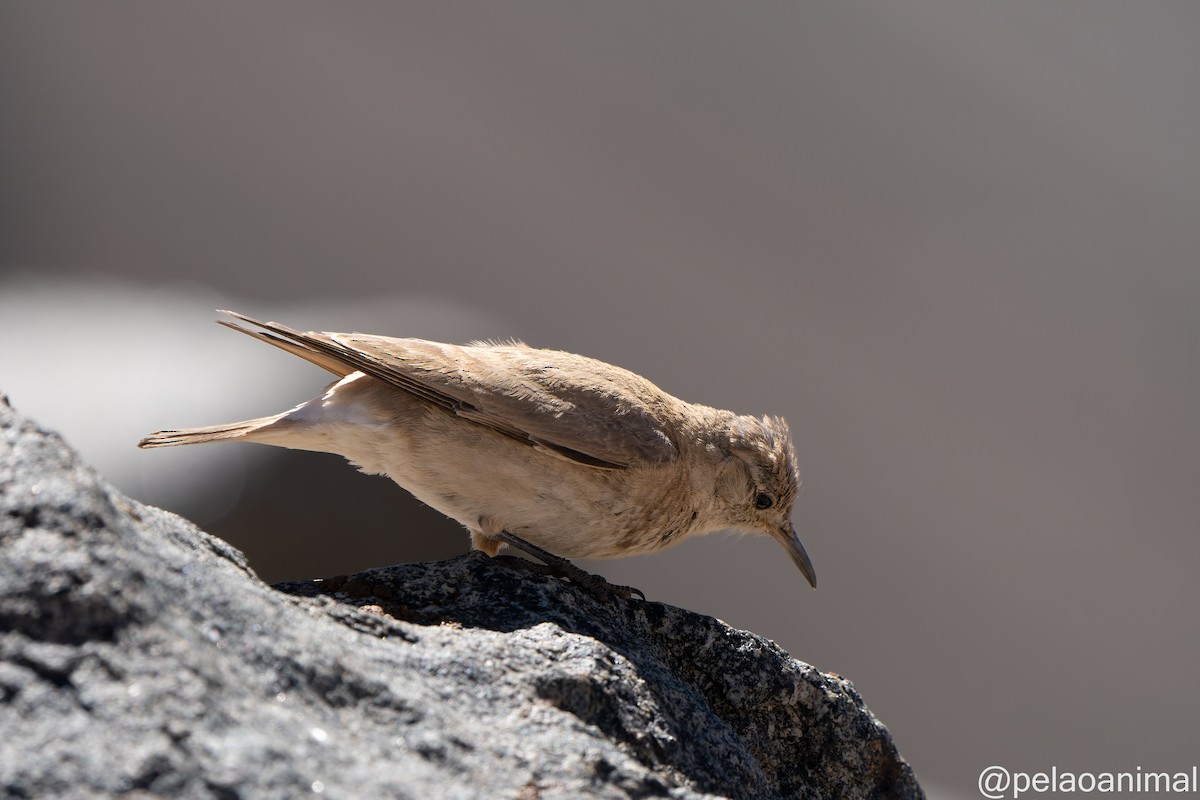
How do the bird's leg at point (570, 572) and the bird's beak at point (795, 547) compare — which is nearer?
the bird's leg at point (570, 572)

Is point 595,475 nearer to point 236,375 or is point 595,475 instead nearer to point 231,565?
point 231,565

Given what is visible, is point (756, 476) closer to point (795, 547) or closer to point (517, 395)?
point (795, 547)

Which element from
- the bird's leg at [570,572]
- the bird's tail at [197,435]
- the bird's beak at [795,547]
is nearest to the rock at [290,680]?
the bird's leg at [570,572]

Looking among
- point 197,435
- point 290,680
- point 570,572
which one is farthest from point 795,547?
point 290,680

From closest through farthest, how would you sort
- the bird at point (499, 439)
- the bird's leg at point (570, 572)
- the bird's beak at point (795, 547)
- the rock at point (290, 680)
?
1. the rock at point (290, 680)
2. the bird's leg at point (570, 572)
3. the bird at point (499, 439)
4. the bird's beak at point (795, 547)

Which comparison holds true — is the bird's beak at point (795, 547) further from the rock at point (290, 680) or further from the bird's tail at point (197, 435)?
the bird's tail at point (197, 435)

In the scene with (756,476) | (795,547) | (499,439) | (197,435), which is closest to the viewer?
(197,435)

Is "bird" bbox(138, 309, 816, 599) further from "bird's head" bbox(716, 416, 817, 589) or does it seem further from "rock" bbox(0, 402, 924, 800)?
"rock" bbox(0, 402, 924, 800)
